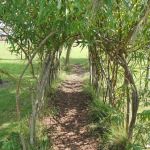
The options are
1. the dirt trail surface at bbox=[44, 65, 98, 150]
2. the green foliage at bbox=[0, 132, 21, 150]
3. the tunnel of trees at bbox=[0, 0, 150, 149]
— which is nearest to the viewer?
the tunnel of trees at bbox=[0, 0, 150, 149]

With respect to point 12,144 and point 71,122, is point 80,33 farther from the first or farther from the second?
point 71,122

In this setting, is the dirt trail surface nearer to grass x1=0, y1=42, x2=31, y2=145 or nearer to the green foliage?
the green foliage

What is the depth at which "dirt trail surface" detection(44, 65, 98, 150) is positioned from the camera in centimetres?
759

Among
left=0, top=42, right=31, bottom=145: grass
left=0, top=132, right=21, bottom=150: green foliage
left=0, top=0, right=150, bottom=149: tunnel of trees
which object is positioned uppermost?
left=0, top=0, right=150, bottom=149: tunnel of trees

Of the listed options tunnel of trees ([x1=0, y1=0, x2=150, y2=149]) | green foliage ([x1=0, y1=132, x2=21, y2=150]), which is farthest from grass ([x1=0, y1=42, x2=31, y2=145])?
tunnel of trees ([x1=0, y1=0, x2=150, y2=149])

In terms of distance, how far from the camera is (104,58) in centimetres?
981

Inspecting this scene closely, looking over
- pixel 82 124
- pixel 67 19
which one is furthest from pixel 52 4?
pixel 82 124

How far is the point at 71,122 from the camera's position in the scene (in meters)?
9.27

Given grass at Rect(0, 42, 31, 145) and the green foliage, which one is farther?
grass at Rect(0, 42, 31, 145)

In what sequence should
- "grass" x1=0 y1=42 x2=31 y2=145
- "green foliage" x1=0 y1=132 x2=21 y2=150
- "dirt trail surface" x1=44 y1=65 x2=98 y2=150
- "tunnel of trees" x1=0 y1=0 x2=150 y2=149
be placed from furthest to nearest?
"grass" x1=0 y1=42 x2=31 y2=145 < "dirt trail surface" x1=44 y1=65 x2=98 y2=150 < "green foliage" x1=0 y1=132 x2=21 y2=150 < "tunnel of trees" x1=0 y1=0 x2=150 y2=149

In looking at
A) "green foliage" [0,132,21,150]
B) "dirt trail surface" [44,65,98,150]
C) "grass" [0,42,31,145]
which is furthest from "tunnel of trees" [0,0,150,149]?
"grass" [0,42,31,145]

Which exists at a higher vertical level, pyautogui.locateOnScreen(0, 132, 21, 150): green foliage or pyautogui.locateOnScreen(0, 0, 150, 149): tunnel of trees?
pyautogui.locateOnScreen(0, 0, 150, 149): tunnel of trees

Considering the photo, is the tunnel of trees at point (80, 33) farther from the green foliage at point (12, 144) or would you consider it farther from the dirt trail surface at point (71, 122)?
the dirt trail surface at point (71, 122)

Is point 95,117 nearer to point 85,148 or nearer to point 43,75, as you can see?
point 85,148
